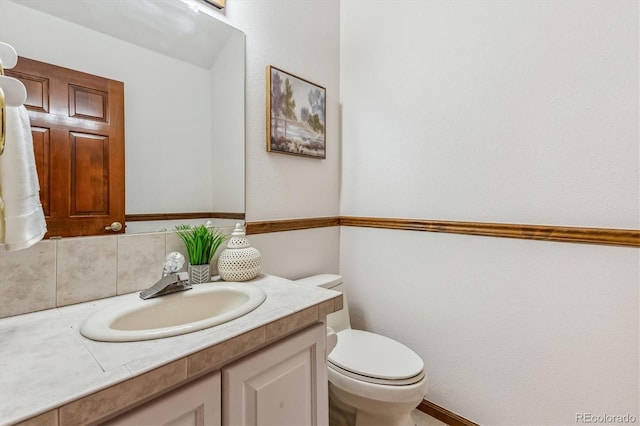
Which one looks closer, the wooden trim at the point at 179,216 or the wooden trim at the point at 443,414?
the wooden trim at the point at 179,216

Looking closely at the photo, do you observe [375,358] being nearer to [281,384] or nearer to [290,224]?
[281,384]

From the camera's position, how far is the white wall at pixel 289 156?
1.40 meters

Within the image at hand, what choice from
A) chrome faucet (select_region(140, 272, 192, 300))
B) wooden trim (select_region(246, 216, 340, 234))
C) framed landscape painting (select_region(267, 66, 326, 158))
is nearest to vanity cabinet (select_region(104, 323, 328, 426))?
chrome faucet (select_region(140, 272, 192, 300))

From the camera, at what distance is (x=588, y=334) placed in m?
1.12

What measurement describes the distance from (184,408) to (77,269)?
59 cm

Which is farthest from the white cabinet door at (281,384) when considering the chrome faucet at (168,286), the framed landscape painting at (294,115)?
the framed landscape painting at (294,115)

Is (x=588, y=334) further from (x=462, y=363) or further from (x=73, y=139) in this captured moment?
(x=73, y=139)

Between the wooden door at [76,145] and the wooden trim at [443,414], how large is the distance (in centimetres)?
163

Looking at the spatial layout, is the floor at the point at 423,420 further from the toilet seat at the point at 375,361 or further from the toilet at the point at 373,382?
the toilet seat at the point at 375,361

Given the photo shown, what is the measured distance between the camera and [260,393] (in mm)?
758

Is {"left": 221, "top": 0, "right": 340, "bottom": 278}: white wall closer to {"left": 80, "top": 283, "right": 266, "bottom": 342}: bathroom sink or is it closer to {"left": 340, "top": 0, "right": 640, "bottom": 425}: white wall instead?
{"left": 340, "top": 0, "right": 640, "bottom": 425}: white wall

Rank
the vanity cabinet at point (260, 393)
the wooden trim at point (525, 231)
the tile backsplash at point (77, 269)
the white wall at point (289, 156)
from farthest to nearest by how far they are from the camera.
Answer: the white wall at point (289, 156), the wooden trim at point (525, 231), the tile backsplash at point (77, 269), the vanity cabinet at point (260, 393)

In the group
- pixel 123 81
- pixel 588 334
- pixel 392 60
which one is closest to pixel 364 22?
pixel 392 60

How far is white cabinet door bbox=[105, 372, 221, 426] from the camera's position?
562 mm
